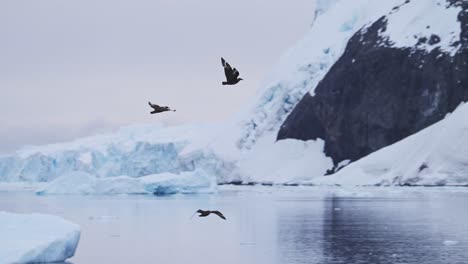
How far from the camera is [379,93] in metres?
124

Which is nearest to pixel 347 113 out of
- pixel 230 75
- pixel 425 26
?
pixel 425 26

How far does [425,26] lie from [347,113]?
17534 millimetres

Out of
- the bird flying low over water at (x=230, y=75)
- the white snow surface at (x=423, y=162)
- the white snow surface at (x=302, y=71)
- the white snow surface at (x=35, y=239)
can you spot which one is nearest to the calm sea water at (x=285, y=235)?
the white snow surface at (x=35, y=239)

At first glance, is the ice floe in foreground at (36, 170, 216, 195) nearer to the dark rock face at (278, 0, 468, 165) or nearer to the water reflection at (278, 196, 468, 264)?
the water reflection at (278, 196, 468, 264)

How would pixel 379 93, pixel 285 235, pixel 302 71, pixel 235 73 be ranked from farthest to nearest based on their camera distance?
pixel 302 71, pixel 379 93, pixel 285 235, pixel 235 73

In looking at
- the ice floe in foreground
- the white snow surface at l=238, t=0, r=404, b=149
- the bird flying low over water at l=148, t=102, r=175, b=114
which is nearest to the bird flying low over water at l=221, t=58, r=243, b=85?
the bird flying low over water at l=148, t=102, r=175, b=114

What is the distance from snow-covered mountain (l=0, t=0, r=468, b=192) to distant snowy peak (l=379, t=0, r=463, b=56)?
150 millimetres

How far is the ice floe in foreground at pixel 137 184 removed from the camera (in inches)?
3415

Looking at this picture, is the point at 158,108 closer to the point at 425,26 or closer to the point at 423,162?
the point at 423,162

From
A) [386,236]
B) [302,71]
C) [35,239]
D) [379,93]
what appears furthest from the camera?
[302,71]

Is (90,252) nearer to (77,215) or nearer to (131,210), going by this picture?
(77,215)

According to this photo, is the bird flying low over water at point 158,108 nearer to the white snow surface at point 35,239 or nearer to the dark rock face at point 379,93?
the white snow surface at point 35,239

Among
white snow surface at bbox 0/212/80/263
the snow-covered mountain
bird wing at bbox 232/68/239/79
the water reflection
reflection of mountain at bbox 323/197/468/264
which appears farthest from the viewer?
the snow-covered mountain

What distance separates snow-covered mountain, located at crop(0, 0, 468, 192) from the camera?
10598 centimetres
